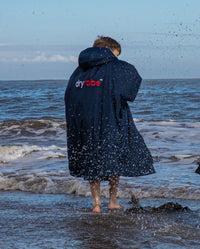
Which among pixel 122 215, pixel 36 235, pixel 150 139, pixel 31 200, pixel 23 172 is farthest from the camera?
pixel 150 139

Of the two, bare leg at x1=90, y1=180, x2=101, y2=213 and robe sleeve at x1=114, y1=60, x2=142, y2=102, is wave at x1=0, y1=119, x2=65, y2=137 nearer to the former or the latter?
bare leg at x1=90, y1=180, x2=101, y2=213

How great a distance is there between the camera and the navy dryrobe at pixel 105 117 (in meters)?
3.73

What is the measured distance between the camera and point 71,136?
3.93m

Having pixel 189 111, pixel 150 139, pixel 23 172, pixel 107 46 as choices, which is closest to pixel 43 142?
pixel 150 139

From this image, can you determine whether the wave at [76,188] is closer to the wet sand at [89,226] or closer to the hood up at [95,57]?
the wet sand at [89,226]

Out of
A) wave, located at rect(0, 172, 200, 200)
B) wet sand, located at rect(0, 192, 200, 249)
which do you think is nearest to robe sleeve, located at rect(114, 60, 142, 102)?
wet sand, located at rect(0, 192, 200, 249)

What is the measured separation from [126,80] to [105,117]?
0.39 m

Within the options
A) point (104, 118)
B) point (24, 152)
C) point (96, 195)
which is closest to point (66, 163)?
point (24, 152)

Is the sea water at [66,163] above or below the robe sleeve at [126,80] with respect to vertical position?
below

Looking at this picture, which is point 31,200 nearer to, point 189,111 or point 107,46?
point 107,46

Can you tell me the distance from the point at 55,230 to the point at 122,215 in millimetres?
777

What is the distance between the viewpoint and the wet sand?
116 inches

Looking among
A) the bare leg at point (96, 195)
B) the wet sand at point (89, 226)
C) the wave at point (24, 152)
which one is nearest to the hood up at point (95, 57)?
the bare leg at point (96, 195)

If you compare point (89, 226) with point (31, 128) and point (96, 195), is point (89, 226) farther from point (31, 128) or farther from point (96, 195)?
point (31, 128)
